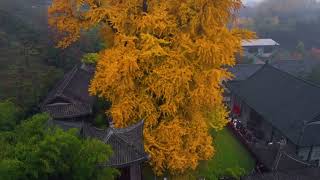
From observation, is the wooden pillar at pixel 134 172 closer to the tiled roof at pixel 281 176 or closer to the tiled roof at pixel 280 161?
the tiled roof at pixel 281 176

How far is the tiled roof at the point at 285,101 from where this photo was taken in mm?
20594

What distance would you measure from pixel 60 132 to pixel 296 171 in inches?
433

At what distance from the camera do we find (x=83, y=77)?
25.5 meters

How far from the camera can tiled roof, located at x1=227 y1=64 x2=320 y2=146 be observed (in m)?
20.6

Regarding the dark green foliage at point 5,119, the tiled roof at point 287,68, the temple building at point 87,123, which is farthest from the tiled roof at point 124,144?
the tiled roof at point 287,68

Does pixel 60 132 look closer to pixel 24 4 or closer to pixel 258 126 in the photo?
pixel 258 126

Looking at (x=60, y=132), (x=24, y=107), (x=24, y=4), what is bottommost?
(x=24, y=107)

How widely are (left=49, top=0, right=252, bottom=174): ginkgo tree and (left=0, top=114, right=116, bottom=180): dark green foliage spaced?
474 centimetres

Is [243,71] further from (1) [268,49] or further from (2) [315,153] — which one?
(1) [268,49]

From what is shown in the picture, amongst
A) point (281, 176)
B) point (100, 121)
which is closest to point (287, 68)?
point (100, 121)

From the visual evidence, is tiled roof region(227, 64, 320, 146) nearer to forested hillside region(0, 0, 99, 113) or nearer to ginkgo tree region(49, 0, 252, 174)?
ginkgo tree region(49, 0, 252, 174)

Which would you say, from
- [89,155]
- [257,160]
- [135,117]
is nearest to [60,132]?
[89,155]

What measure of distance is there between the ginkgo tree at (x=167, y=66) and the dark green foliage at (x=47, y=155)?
474cm

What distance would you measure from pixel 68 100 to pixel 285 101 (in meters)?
13.5
